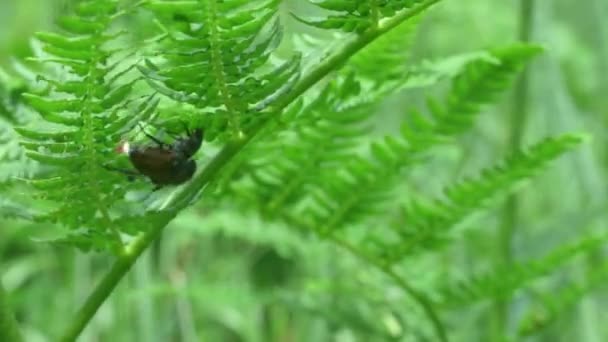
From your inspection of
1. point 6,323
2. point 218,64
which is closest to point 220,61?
point 218,64

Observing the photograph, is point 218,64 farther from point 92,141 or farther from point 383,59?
point 383,59

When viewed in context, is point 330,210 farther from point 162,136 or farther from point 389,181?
point 162,136

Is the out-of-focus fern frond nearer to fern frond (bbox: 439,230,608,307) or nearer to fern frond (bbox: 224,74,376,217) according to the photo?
fern frond (bbox: 224,74,376,217)

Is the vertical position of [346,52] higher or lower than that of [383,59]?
higher

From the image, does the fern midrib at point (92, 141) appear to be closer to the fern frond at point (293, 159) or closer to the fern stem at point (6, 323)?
the fern stem at point (6, 323)

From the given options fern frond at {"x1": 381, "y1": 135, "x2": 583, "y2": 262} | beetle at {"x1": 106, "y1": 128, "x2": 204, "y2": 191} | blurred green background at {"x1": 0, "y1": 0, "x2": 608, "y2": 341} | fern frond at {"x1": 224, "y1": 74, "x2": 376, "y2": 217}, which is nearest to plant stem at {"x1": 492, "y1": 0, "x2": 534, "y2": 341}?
blurred green background at {"x1": 0, "y1": 0, "x2": 608, "y2": 341}

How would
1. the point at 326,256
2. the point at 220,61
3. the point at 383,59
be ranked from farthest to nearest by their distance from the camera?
the point at 326,256, the point at 383,59, the point at 220,61
